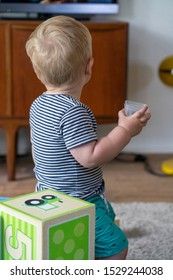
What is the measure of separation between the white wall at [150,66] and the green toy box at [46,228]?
5.76 ft

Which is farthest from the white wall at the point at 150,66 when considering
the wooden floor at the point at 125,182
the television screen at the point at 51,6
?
the television screen at the point at 51,6

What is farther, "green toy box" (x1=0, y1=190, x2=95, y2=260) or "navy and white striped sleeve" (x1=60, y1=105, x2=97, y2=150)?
"navy and white striped sleeve" (x1=60, y1=105, x2=97, y2=150)

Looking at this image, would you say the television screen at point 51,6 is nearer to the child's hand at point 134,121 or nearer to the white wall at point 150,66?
the white wall at point 150,66

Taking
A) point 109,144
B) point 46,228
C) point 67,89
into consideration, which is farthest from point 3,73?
point 46,228

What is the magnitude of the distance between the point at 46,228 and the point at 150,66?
1953 millimetres

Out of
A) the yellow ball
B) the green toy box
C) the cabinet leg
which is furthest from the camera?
the yellow ball

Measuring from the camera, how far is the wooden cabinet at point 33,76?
2.15 m

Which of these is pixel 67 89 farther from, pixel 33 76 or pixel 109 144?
pixel 33 76

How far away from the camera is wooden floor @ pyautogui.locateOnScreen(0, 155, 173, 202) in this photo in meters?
2.06

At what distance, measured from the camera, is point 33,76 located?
218 centimetres

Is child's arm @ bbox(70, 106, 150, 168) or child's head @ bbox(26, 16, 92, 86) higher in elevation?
child's head @ bbox(26, 16, 92, 86)

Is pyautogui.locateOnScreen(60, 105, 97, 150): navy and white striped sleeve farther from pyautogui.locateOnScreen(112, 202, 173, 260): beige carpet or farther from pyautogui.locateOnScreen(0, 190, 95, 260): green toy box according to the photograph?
pyautogui.locateOnScreen(112, 202, 173, 260): beige carpet

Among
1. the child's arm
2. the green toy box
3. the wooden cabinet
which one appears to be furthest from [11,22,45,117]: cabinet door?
the green toy box

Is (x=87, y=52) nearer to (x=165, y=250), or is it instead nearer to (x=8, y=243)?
(x=8, y=243)
